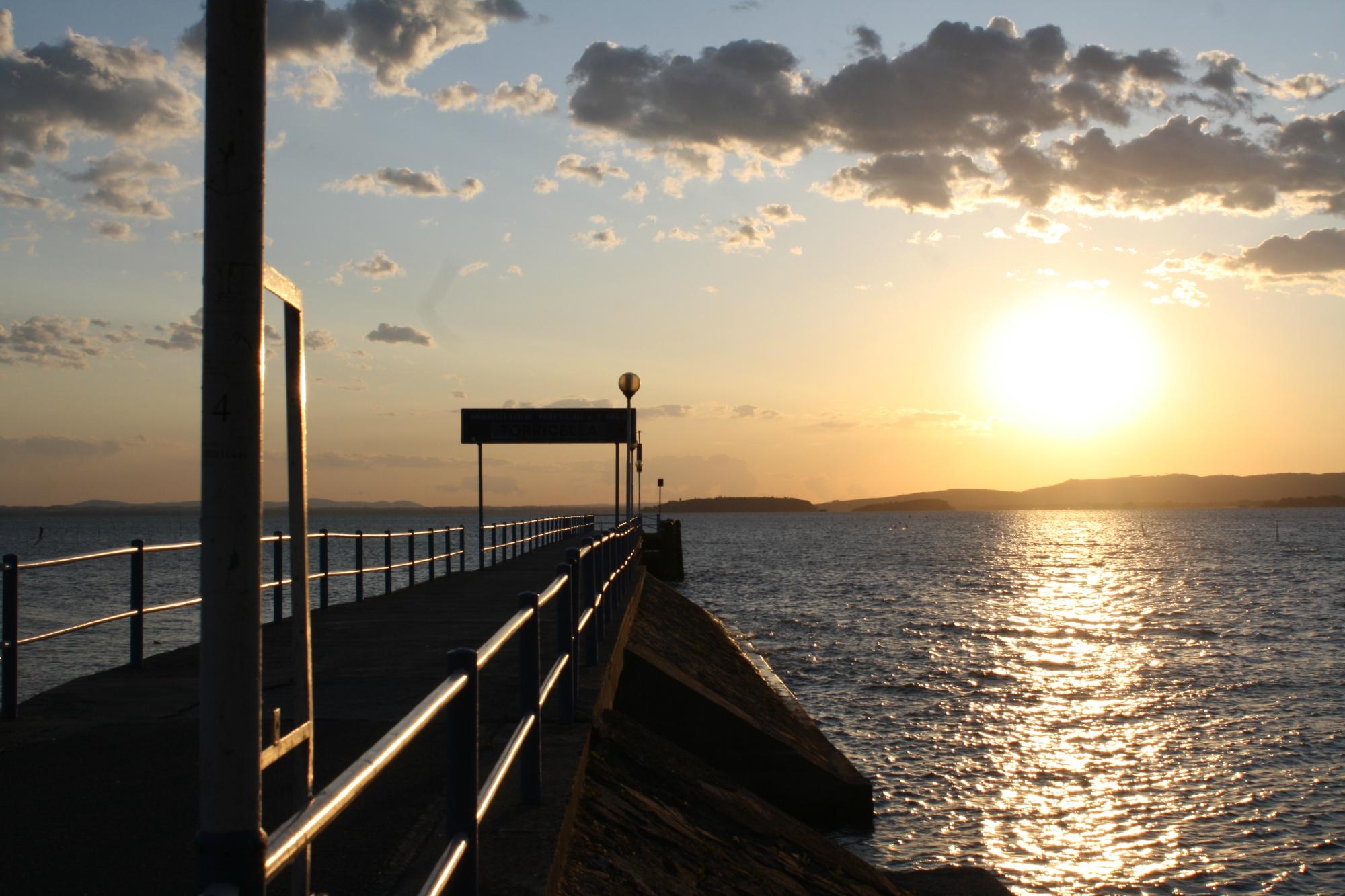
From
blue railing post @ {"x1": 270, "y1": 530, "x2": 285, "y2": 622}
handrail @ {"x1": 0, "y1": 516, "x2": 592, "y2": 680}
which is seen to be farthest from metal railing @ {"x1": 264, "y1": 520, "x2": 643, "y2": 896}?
blue railing post @ {"x1": 270, "y1": 530, "x2": 285, "y2": 622}

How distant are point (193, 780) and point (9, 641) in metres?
2.30

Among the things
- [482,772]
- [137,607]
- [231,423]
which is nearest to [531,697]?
[482,772]

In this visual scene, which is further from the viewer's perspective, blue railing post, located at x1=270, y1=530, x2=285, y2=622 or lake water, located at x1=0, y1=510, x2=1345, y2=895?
lake water, located at x1=0, y1=510, x2=1345, y2=895

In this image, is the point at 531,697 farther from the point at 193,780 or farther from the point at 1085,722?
the point at 1085,722

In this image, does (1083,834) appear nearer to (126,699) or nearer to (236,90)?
(126,699)

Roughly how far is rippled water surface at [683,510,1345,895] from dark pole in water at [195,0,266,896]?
11024 mm

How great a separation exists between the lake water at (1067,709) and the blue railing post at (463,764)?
9.49m

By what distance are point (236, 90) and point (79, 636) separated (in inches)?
1283

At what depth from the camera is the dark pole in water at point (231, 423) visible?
2.26 m

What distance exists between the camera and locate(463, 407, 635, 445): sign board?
33.4 m

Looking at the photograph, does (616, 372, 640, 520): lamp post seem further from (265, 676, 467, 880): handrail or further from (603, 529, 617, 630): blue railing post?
(265, 676, 467, 880): handrail

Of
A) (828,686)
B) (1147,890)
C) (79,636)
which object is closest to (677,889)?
(1147,890)

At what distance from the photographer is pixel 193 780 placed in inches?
243

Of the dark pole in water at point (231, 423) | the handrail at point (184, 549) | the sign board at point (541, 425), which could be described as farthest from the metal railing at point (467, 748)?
the sign board at point (541, 425)
